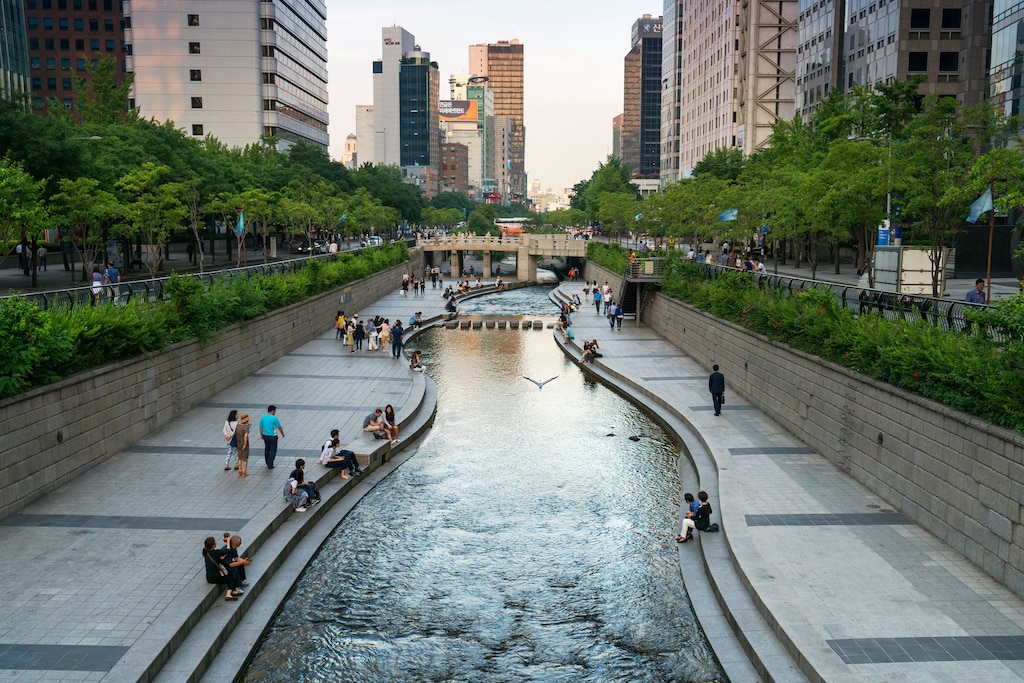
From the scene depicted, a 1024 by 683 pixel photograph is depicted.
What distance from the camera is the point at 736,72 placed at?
11381 cm

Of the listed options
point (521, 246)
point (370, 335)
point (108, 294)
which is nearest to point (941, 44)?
point (521, 246)

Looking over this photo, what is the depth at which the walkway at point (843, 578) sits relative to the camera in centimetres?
1248

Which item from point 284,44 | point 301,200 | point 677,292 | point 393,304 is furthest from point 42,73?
point 677,292

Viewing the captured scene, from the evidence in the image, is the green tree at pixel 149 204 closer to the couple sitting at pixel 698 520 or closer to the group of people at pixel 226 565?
the group of people at pixel 226 565

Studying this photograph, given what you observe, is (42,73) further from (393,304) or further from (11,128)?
(11,128)

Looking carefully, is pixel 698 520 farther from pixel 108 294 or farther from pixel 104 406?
pixel 108 294

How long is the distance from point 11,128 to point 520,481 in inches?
1126

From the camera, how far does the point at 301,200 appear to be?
75062mm

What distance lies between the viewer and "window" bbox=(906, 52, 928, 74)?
6541 centimetres

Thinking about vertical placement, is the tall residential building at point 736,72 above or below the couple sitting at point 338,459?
above

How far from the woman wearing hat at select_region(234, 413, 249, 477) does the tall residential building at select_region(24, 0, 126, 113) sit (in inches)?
4784

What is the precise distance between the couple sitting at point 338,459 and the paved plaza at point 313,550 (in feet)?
1.27

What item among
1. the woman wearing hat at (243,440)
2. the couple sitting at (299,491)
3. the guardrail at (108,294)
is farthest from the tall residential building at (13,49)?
the couple sitting at (299,491)

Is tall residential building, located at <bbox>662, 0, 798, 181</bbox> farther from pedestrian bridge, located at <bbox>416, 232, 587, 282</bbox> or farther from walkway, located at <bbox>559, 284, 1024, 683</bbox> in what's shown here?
walkway, located at <bbox>559, 284, 1024, 683</bbox>
